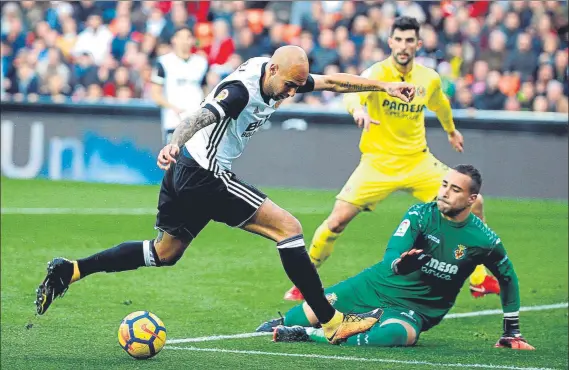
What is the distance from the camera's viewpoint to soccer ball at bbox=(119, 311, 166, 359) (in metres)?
7.37

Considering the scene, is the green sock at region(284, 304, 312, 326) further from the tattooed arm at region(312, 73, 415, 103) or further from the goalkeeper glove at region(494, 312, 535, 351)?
the tattooed arm at region(312, 73, 415, 103)

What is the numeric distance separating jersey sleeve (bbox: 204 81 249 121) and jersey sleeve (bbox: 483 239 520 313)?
6.86 feet

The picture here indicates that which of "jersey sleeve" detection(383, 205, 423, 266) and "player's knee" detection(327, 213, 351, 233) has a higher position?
"jersey sleeve" detection(383, 205, 423, 266)

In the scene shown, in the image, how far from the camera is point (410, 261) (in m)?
7.41

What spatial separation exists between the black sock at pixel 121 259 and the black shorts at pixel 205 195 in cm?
39

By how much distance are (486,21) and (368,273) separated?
40.2ft

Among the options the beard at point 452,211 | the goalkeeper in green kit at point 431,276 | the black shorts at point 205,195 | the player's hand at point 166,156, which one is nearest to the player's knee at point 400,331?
the goalkeeper in green kit at point 431,276

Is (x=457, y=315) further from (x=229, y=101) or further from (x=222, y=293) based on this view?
(x=229, y=101)

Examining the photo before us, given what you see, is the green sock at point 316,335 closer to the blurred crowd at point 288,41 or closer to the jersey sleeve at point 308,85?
the jersey sleeve at point 308,85

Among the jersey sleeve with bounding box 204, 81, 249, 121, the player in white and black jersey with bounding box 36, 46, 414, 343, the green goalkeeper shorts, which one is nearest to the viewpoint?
the jersey sleeve with bounding box 204, 81, 249, 121

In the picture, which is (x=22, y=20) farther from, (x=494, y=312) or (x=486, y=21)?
(x=494, y=312)

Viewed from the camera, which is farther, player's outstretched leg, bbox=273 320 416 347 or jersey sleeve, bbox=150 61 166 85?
jersey sleeve, bbox=150 61 166 85

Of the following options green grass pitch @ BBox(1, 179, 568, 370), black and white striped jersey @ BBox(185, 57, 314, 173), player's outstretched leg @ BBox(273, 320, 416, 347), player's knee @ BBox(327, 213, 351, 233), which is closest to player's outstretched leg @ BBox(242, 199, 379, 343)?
green grass pitch @ BBox(1, 179, 568, 370)

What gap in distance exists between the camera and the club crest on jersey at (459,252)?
26.2ft
